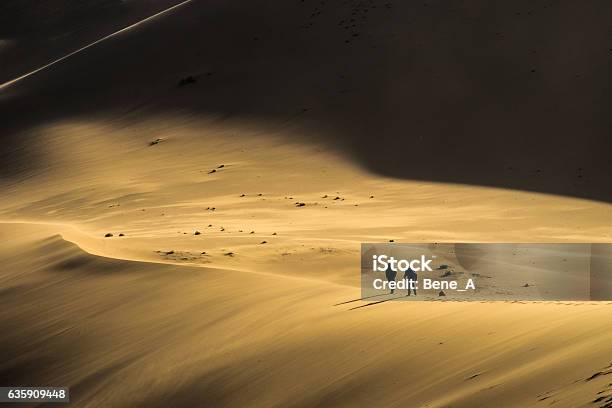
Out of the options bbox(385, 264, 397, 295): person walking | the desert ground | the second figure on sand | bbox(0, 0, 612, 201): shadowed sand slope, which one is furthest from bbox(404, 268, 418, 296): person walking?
bbox(0, 0, 612, 201): shadowed sand slope

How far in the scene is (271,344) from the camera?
30.6ft

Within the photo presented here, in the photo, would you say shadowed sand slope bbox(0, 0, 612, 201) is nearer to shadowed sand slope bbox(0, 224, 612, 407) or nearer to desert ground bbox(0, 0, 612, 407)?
desert ground bbox(0, 0, 612, 407)

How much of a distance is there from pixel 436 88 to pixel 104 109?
9.49 metres

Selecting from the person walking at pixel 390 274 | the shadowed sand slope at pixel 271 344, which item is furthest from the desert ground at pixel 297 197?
the person walking at pixel 390 274

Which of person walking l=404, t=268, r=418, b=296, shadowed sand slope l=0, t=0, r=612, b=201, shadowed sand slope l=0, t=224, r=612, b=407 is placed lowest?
shadowed sand slope l=0, t=224, r=612, b=407

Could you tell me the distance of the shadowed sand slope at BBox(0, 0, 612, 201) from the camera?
23.4 meters

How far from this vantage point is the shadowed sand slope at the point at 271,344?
7312 mm

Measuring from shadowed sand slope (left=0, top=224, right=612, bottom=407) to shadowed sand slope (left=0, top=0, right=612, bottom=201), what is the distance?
10884mm

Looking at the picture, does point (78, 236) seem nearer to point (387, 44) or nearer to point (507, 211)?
point (507, 211)

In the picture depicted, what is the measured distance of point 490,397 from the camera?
680cm

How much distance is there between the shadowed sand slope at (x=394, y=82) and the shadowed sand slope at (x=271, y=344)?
1088 cm

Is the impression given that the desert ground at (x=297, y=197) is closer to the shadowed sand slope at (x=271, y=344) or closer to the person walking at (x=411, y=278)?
the shadowed sand slope at (x=271, y=344)

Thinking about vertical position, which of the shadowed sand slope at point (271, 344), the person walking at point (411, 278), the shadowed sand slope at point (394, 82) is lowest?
the shadowed sand slope at point (271, 344)

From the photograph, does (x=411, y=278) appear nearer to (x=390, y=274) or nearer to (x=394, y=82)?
(x=390, y=274)
